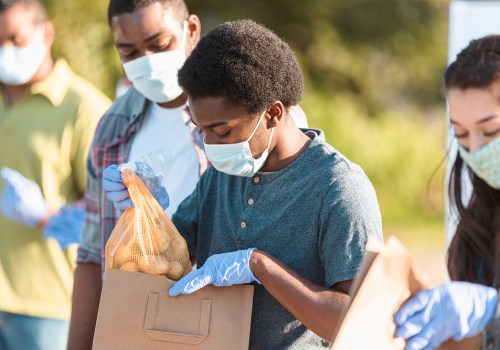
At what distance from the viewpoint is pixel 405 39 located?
14.3m

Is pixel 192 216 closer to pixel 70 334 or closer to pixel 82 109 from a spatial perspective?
pixel 70 334

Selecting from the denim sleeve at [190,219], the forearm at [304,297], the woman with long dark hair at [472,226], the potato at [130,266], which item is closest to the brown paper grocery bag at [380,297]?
the woman with long dark hair at [472,226]

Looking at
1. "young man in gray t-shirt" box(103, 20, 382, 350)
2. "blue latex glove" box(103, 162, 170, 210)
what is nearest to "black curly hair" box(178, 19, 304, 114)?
"young man in gray t-shirt" box(103, 20, 382, 350)

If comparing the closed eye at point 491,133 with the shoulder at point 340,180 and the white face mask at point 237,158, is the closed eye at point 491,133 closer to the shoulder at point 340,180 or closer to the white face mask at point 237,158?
the shoulder at point 340,180

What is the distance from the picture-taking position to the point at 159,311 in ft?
8.20

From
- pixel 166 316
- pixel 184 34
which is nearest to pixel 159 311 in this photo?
pixel 166 316

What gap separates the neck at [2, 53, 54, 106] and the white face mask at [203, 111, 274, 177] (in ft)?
6.42

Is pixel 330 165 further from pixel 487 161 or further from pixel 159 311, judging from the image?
pixel 159 311

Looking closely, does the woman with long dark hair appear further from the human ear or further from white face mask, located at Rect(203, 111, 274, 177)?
the human ear

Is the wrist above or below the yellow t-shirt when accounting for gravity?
above

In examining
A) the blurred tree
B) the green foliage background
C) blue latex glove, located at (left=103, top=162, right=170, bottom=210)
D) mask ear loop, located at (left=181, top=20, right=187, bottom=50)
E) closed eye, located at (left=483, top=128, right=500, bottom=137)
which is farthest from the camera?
the blurred tree

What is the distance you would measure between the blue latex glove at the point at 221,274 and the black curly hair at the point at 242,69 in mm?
404

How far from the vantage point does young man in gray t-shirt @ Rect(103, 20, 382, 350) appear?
2.42 meters

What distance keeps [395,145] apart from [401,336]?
10.8 m
